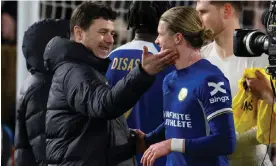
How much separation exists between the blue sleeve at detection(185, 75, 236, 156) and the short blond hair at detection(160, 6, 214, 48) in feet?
0.69

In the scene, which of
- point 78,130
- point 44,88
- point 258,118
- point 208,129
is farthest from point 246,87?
point 44,88

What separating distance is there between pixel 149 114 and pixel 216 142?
1.04 metres

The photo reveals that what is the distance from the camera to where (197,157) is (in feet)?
11.9

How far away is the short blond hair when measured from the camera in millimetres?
3672

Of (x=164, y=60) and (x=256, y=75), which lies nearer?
(x=164, y=60)

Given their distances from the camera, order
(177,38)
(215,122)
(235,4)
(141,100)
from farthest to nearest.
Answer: (235,4) → (141,100) → (177,38) → (215,122)

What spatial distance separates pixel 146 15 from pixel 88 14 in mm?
617

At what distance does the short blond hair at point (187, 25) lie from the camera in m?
3.67

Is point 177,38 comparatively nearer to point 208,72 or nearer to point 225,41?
point 208,72

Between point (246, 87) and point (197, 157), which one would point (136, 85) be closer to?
point (197, 157)

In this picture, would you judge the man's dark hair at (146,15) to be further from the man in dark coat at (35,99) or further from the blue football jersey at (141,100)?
the man in dark coat at (35,99)

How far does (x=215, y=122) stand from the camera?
11.6ft

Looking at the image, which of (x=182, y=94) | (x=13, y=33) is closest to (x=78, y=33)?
(x=182, y=94)

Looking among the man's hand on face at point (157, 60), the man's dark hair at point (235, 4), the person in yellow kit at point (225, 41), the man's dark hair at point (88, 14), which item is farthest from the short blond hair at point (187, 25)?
Result: the man's dark hair at point (235, 4)
